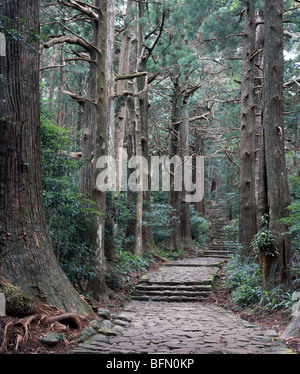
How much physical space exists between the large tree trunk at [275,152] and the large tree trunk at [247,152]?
4.41 metres

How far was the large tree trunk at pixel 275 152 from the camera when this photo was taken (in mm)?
7621

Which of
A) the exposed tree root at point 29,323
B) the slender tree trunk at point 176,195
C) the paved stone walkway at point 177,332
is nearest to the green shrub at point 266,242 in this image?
the paved stone walkway at point 177,332

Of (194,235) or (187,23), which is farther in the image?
(194,235)

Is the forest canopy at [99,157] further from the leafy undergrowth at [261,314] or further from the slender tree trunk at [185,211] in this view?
the slender tree trunk at [185,211]

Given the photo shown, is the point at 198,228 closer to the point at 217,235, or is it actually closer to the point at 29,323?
the point at 217,235

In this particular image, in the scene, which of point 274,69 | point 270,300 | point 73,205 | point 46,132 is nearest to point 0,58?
point 46,132

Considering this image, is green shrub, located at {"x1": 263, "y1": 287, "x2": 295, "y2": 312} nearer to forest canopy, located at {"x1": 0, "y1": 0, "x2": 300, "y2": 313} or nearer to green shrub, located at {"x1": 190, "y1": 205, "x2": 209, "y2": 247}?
forest canopy, located at {"x1": 0, "y1": 0, "x2": 300, "y2": 313}

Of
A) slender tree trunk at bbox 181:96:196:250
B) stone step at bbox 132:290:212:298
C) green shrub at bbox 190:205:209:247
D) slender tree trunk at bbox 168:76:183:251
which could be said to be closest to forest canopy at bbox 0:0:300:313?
stone step at bbox 132:290:212:298

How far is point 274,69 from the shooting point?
26.8 feet

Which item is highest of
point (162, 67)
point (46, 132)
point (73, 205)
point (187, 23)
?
point (187, 23)

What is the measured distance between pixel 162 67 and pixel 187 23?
2.48 m

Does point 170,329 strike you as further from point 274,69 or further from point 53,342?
point 274,69

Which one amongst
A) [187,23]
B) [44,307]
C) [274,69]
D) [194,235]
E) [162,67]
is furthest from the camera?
[194,235]

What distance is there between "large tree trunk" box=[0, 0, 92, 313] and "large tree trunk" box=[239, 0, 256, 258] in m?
7.90
